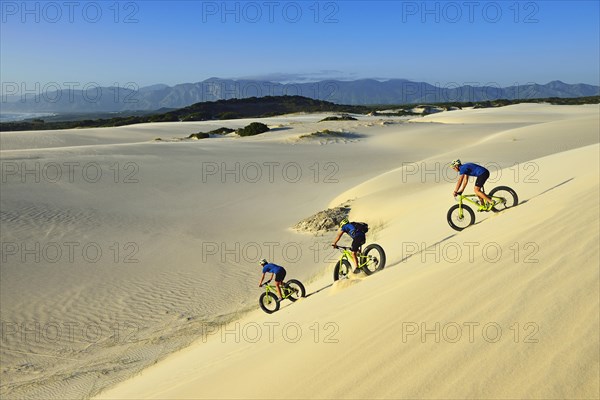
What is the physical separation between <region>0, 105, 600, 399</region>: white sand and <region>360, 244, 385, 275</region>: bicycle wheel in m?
0.25

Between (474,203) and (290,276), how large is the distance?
461cm

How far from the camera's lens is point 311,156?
101 ft

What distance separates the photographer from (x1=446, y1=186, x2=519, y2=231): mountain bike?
8.56 metres

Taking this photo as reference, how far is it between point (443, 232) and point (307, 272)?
3.71 m

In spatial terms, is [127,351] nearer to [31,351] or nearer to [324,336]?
[31,351]

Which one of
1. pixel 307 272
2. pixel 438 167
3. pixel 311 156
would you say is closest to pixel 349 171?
pixel 311 156

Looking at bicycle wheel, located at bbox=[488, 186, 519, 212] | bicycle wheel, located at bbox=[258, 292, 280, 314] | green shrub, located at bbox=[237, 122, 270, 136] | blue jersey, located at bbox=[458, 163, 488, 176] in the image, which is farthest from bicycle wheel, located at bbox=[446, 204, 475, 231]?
green shrub, located at bbox=[237, 122, 270, 136]

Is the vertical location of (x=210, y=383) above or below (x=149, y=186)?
below

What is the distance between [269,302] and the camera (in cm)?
886

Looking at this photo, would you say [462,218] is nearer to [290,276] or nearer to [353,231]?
[353,231]

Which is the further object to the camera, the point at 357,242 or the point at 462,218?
the point at 462,218

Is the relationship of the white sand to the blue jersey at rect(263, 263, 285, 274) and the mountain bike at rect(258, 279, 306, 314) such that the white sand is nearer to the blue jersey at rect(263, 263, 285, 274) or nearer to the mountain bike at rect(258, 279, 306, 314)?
the mountain bike at rect(258, 279, 306, 314)

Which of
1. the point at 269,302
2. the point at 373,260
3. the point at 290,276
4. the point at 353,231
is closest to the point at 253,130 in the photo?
the point at 290,276

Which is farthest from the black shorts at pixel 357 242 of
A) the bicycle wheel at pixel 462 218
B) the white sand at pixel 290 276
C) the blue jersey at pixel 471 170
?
the blue jersey at pixel 471 170
